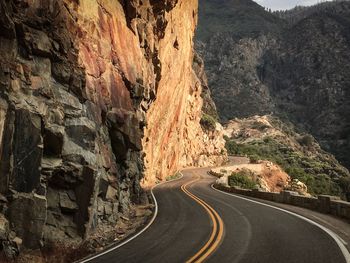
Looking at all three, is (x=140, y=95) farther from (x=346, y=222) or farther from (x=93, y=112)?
(x=346, y=222)

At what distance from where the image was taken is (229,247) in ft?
43.5

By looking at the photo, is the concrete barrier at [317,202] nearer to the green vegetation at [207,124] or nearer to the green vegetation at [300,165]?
the green vegetation at [300,165]

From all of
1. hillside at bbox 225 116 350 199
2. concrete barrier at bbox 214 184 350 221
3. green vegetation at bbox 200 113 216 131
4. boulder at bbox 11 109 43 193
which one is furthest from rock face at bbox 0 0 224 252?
green vegetation at bbox 200 113 216 131

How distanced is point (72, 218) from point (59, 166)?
94.3 inches

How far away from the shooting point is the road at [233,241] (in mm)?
11875

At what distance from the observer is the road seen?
468 inches

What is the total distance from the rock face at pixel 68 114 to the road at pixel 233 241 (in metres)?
3.23

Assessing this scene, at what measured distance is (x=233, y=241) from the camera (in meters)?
14.1

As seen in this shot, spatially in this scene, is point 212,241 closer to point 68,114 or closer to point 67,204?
point 67,204

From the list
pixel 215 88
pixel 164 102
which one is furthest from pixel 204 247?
pixel 215 88

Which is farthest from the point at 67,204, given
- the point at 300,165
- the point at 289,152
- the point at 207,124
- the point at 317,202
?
the point at 289,152

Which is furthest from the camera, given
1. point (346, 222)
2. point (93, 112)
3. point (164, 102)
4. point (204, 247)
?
point (164, 102)

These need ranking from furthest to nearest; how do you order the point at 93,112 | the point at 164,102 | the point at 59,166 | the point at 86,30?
the point at 164,102
the point at 86,30
the point at 93,112
the point at 59,166

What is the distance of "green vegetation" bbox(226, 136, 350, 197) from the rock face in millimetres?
62566
